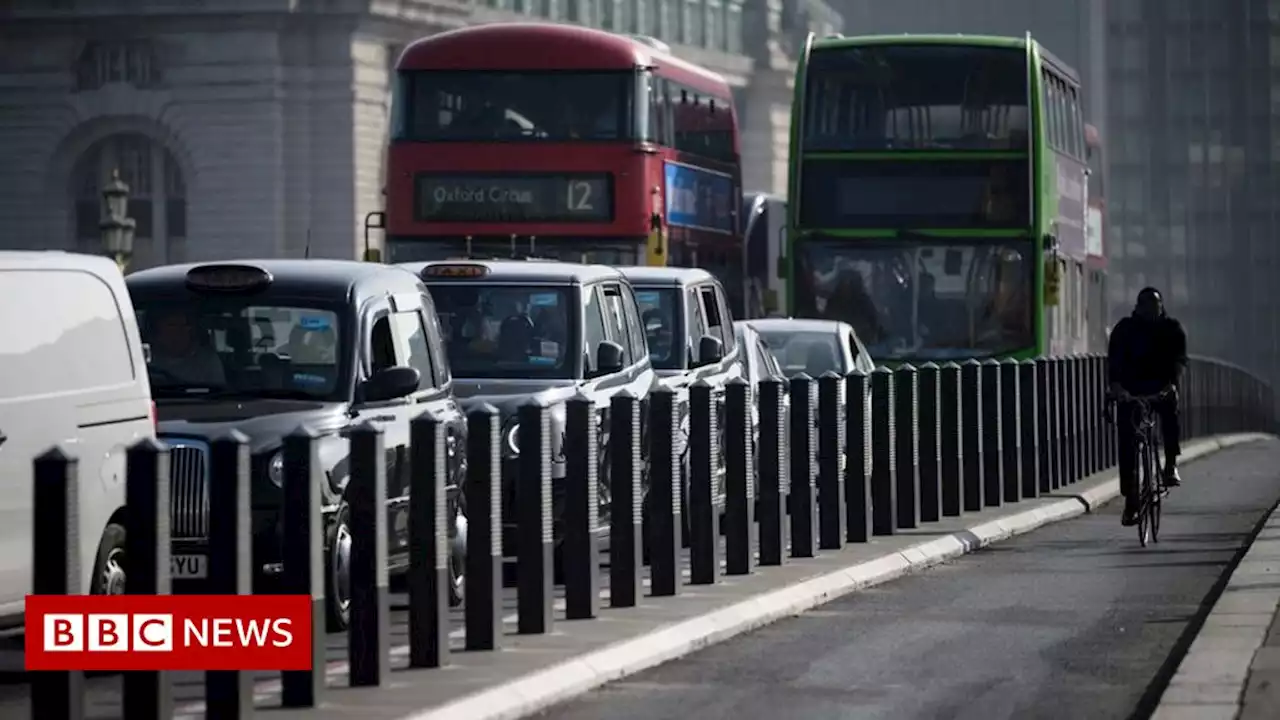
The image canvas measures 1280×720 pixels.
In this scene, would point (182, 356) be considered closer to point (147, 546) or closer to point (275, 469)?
point (275, 469)

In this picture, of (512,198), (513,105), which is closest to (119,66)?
(513,105)

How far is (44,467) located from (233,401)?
5.70 m

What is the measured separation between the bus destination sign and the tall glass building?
10277 centimetres

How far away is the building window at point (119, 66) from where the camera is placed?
71.2 metres

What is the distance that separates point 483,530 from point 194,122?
59.4m

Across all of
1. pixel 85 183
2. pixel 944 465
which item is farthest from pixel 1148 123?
pixel 944 465

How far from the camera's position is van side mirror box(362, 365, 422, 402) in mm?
14422

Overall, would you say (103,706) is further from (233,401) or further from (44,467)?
(233,401)

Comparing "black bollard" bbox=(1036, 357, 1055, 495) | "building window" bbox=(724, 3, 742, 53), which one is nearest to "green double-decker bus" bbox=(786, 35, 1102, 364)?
"black bollard" bbox=(1036, 357, 1055, 495)

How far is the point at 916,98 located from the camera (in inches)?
1227

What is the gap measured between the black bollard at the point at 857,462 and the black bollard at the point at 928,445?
75.3 inches

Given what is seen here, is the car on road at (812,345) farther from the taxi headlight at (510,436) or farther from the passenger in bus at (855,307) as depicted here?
the taxi headlight at (510,436)

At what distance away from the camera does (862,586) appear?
1603 centimetres

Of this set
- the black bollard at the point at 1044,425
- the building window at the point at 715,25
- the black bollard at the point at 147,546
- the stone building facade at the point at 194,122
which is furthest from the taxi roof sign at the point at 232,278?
the building window at the point at 715,25
